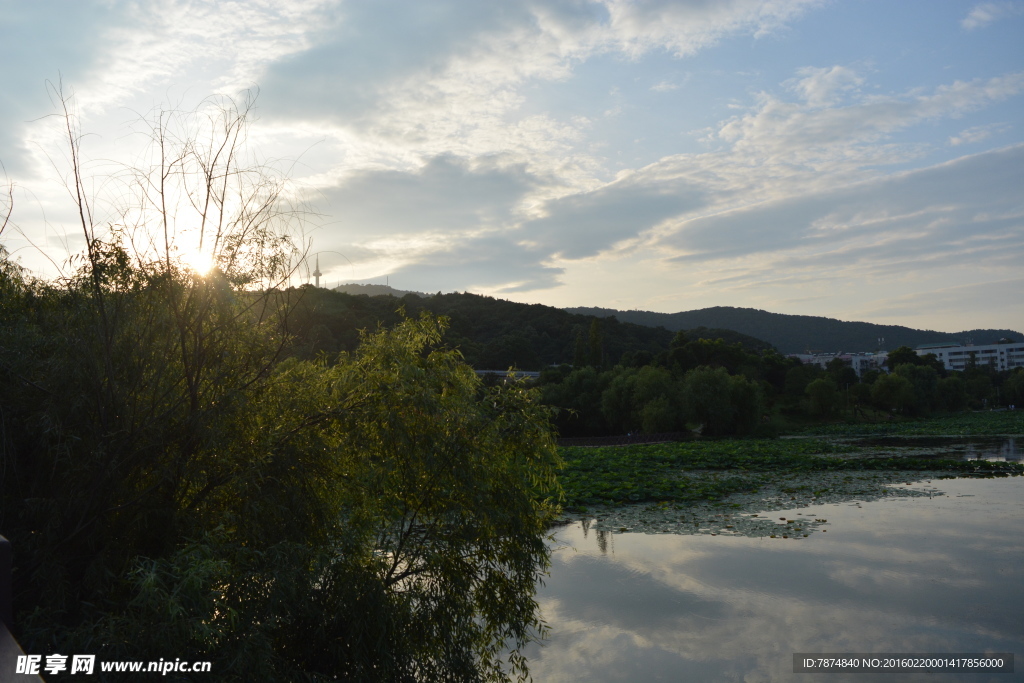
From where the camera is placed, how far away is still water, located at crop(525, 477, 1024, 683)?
8898mm

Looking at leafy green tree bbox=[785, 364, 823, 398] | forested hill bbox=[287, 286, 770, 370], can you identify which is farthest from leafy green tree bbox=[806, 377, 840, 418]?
forested hill bbox=[287, 286, 770, 370]

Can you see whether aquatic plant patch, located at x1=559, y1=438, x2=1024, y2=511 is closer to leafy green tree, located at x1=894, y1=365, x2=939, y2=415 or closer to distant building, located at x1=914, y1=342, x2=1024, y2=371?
leafy green tree, located at x1=894, y1=365, x2=939, y2=415

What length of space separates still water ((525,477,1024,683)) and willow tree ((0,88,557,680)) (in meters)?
2.98

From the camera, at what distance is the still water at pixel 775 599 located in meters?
8.90

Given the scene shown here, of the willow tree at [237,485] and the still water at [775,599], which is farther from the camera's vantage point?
the still water at [775,599]

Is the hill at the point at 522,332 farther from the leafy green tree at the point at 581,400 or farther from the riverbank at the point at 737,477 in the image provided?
the riverbank at the point at 737,477

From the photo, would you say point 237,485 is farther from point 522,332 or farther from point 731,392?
point 522,332

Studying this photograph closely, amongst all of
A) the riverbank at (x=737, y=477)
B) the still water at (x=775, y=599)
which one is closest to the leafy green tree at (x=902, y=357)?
the riverbank at (x=737, y=477)

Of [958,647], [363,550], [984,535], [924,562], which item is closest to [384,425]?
[363,550]

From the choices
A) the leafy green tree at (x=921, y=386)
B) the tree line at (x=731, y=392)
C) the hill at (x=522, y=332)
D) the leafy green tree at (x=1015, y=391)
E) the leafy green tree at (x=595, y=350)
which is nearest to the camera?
the tree line at (x=731, y=392)

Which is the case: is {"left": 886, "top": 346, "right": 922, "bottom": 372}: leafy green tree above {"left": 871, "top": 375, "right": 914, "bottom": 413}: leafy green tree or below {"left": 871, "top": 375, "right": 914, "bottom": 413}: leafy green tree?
above

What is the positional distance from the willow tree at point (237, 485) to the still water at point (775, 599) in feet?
9.76

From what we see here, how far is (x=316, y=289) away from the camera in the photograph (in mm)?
7156

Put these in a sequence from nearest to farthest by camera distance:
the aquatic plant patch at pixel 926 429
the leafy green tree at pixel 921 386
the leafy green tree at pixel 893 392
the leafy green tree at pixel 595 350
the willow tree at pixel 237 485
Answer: the willow tree at pixel 237 485, the aquatic plant patch at pixel 926 429, the leafy green tree at pixel 595 350, the leafy green tree at pixel 893 392, the leafy green tree at pixel 921 386
